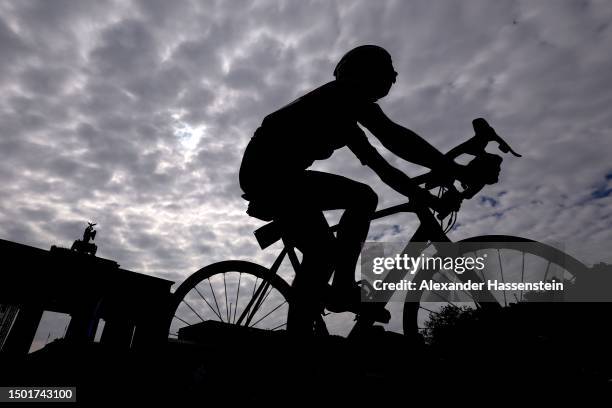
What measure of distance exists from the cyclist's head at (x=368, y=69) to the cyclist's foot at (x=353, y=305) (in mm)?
1873

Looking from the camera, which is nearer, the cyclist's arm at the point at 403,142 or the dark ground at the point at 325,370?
the dark ground at the point at 325,370

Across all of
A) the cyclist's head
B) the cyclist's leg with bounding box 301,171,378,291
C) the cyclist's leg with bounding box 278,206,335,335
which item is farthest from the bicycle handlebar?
the cyclist's leg with bounding box 278,206,335,335

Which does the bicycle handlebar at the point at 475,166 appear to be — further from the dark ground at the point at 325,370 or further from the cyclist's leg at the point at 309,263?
the cyclist's leg at the point at 309,263

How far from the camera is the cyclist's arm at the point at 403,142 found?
2.86m

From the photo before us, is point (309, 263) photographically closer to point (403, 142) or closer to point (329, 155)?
point (329, 155)

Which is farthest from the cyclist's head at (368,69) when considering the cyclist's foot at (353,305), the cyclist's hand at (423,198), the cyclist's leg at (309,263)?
the cyclist's foot at (353,305)

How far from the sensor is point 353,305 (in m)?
2.83

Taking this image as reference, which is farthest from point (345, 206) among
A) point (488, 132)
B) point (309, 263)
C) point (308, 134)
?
point (488, 132)

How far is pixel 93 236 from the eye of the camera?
2325cm

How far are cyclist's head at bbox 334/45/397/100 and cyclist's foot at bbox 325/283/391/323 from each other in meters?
1.87

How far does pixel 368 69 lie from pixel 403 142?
77cm

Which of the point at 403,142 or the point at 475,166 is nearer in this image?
the point at 403,142

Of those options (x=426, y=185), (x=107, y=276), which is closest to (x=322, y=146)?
(x=426, y=185)

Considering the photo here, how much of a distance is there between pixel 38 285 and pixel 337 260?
16887 millimetres
